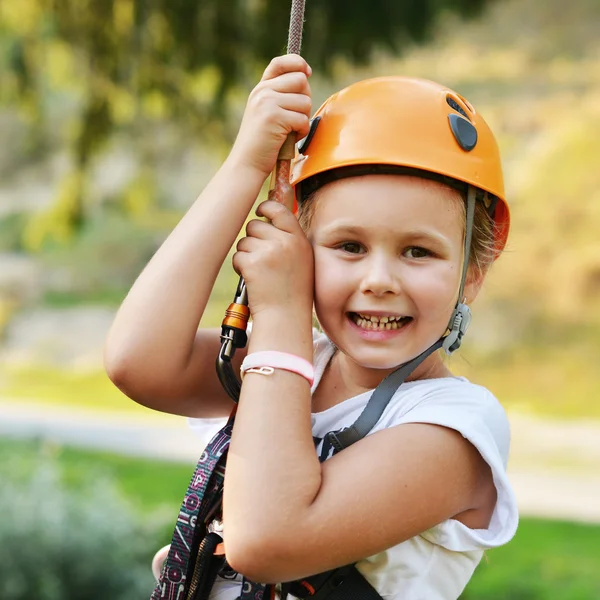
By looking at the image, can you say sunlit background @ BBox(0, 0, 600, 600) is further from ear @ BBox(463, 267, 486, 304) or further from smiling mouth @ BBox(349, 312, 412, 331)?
smiling mouth @ BBox(349, 312, 412, 331)

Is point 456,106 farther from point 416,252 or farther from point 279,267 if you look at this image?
point 279,267

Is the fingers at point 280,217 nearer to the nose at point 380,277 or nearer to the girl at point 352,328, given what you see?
the girl at point 352,328

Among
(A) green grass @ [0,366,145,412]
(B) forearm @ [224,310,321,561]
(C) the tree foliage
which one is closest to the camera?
(B) forearm @ [224,310,321,561]

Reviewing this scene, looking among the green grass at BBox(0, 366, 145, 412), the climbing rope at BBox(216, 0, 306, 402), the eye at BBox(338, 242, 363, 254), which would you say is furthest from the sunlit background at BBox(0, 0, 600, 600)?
the eye at BBox(338, 242, 363, 254)

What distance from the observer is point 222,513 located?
172 cm

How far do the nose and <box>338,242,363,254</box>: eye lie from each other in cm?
5

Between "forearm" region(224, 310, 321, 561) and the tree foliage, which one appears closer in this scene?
"forearm" region(224, 310, 321, 561)

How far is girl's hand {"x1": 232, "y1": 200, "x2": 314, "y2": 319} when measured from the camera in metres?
1.72

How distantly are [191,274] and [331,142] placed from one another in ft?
1.21

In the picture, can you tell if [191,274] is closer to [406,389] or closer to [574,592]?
[406,389]

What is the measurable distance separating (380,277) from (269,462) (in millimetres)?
378

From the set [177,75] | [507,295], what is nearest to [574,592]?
[507,295]

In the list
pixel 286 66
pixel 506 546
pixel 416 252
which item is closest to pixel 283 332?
pixel 416 252

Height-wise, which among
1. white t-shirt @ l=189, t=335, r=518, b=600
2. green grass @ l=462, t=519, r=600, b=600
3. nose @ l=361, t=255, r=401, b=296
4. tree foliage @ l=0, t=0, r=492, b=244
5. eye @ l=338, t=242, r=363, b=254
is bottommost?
white t-shirt @ l=189, t=335, r=518, b=600
